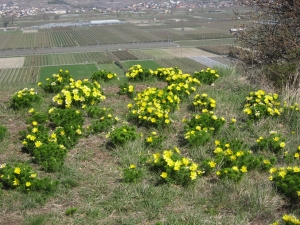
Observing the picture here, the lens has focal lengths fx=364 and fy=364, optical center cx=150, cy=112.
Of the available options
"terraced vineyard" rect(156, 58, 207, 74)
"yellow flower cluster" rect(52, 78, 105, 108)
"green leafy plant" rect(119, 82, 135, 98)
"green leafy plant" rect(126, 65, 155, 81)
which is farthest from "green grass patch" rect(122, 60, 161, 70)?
"yellow flower cluster" rect(52, 78, 105, 108)

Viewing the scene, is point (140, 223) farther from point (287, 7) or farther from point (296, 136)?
point (287, 7)

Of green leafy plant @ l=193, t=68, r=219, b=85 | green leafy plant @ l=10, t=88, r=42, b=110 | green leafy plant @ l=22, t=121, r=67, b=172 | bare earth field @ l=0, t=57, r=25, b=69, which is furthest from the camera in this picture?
bare earth field @ l=0, t=57, r=25, b=69

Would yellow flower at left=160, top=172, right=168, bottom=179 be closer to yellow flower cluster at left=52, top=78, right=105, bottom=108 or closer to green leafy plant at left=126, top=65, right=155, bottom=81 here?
yellow flower cluster at left=52, top=78, right=105, bottom=108

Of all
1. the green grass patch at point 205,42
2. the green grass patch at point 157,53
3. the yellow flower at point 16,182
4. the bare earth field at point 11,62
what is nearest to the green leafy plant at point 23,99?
the yellow flower at point 16,182

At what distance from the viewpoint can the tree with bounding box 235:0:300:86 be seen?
948cm

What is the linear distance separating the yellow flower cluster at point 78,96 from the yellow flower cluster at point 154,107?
657 mm

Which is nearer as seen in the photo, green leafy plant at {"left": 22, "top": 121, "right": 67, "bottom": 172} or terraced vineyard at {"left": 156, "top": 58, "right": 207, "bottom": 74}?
green leafy plant at {"left": 22, "top": 121, "right": 67, "bottom": 172}

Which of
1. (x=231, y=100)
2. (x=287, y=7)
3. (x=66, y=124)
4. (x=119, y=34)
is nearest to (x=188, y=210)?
(x=66, y=124)

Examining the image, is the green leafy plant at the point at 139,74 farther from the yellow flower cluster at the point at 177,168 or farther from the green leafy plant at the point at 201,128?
the yellow flower cluster at the point at 177,168

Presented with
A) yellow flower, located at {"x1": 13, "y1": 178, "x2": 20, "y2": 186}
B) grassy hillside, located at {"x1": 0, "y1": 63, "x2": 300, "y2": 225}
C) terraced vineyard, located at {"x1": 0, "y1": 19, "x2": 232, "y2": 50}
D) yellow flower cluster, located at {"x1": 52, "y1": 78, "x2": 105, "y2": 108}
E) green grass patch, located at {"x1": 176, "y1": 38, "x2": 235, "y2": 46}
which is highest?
yellow flower cluster, located at {"x1": 52, "y1": 78, "x2": 105, "y2": 108}

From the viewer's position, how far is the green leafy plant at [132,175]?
3.95 m

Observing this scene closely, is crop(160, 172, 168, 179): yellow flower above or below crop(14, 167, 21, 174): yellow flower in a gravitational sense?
below

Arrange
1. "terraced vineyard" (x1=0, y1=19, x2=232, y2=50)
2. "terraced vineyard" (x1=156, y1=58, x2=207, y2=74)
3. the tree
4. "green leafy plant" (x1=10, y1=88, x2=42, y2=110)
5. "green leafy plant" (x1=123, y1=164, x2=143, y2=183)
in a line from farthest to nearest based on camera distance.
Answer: "terraced vineyard" (x1=0, y1=19, x2=232, y2=50) < "terraced vineyard" (x1=156, y1=58, x2=207, y2=74) < the tree < "green leafy plant" (x1=10, y1=88, x2=42, y2=110) < "green leafy plant" (x1=123, y1=164, x2=143, y2=183)

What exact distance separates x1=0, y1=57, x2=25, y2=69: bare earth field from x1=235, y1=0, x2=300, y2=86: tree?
137 feet
